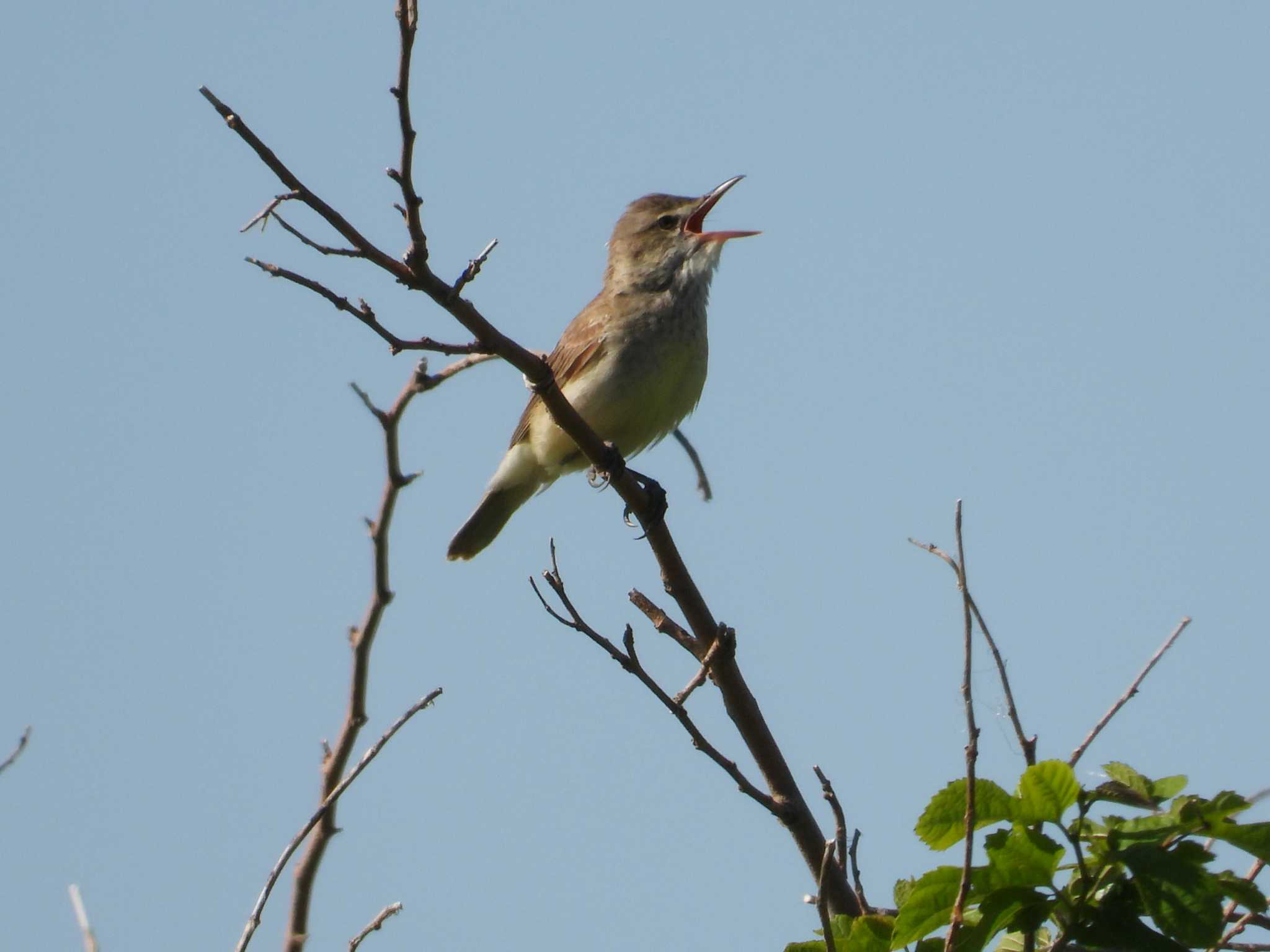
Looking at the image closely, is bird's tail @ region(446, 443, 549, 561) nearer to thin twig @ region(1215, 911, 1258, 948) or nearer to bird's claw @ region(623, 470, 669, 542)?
bird's claw @ region(623, 470, 669, 542)

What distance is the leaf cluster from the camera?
244 cm

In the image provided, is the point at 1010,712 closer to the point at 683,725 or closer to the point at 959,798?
the point at 959,798

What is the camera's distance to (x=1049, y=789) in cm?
→ 251

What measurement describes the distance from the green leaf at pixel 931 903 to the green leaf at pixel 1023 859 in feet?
0.28

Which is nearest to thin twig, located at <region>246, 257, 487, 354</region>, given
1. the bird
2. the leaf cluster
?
the leaf cluster

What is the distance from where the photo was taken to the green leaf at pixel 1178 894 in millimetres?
2412

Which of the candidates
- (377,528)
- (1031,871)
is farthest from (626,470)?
(1031,871)

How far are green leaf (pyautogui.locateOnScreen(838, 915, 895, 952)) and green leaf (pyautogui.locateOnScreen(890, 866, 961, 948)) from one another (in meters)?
0.12

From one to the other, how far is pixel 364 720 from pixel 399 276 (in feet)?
4.82

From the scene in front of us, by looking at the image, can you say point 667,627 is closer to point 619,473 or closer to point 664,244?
point 619,473

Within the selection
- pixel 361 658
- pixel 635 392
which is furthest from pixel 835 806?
pixel 635 392

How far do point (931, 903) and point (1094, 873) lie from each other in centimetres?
28

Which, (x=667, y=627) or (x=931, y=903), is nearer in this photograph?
(x=931, y=903)

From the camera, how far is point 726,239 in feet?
25.5
